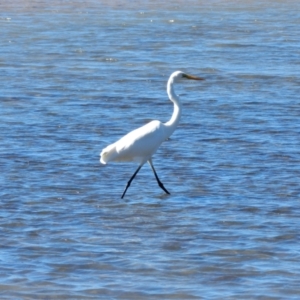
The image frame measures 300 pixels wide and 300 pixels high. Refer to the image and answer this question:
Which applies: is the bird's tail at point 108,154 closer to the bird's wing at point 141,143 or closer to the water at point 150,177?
the bird's wing at point 141,143

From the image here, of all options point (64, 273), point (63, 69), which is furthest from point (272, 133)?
point (63, 69)

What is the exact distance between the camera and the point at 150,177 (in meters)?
10.6

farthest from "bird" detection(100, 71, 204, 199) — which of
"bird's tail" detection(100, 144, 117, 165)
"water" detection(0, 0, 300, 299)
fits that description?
"water" detection(0, 0, 300, 299)

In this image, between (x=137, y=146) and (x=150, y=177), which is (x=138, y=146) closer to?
(x=137, y=146)

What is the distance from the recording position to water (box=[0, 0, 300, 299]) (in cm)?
704

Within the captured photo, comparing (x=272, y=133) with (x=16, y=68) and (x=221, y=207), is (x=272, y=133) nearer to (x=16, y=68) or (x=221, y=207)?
(x=221, y=207)

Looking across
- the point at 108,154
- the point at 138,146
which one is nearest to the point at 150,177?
the point at 138,146

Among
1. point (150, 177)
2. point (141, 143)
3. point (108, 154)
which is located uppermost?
A: point (141, 143)

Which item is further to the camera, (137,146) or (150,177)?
→ (150,177)

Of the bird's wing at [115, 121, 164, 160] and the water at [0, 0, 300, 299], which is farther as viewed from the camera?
the bird's wing at [115, 121, 164, 160]

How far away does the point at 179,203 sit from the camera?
935 cm

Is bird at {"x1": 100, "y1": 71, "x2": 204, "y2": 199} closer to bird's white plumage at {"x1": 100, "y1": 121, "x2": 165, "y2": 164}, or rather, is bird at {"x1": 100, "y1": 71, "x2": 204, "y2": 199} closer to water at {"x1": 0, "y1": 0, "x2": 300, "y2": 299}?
bird's white plumage at {"x1": 100, "y1": 121, "x2": 165, "y2": 164}

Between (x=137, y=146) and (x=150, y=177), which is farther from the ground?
(x=137, y=146)

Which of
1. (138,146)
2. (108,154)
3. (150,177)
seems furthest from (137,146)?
(150,177)
